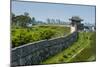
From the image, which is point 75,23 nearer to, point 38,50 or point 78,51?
point 78,51

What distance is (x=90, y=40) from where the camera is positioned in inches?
110

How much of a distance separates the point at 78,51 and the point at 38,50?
1.77ft

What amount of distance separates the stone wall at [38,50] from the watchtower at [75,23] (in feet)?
0.21

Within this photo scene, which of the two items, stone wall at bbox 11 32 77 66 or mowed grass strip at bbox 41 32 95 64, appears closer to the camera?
stone wall at bbox 11 32 77 66

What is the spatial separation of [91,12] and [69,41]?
484 millimetres

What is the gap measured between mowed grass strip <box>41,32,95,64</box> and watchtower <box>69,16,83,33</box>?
0.31 ft

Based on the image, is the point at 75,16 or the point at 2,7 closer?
the point at 2,7

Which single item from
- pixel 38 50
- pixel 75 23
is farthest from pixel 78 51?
pixel 38 50

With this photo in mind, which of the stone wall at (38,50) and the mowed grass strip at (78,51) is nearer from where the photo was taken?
the stone wall at (38,50)

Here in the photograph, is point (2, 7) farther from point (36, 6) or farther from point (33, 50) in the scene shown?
point (33, 50)

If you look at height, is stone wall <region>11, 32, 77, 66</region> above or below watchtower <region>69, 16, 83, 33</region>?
below

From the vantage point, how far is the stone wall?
7.91 feet

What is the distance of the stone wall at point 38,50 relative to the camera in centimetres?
241

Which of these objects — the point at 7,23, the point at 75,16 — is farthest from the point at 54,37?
the point at 7,23
